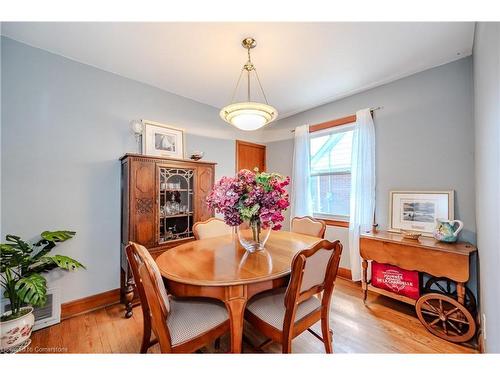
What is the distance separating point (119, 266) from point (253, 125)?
2.12 metres

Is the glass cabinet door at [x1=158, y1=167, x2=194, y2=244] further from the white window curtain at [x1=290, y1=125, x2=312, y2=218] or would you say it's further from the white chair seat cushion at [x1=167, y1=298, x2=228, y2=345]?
the white window curtain at [x1=290, y1=125, x2=312, y2=218]

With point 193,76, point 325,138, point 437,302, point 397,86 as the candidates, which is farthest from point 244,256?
point 397,86

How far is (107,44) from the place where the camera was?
5.92 feet

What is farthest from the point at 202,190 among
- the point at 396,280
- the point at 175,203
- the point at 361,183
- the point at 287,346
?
the point at 396,280

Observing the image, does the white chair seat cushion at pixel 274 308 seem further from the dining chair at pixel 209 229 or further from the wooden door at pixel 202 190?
the wooden door at pixel 202 190

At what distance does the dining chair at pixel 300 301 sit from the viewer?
1.11 m

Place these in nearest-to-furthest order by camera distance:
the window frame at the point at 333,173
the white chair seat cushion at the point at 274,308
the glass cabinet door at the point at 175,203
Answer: the white chair seat cushion at the point at 274,308, the glass cabinet door at the point at 175,203, the window frame at the point at 333,173

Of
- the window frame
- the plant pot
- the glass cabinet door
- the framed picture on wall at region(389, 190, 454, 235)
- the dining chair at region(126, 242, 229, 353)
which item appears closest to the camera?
the dining chair at region(126, 242, 229, 353)

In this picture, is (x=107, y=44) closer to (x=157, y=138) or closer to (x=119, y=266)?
(x=157, y=138)

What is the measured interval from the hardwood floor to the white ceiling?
248 cm

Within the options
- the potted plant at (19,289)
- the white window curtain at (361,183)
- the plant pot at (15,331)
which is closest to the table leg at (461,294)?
the white window curtain at (361,183)

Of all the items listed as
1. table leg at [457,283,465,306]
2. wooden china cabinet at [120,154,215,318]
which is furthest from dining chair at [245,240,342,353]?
wooden china cabinet at [120,154,215,318]

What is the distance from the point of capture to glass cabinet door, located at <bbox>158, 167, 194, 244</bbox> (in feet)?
7.45

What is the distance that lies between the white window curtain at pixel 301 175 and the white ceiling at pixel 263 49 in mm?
851
